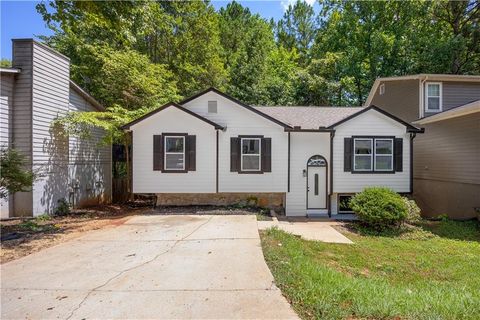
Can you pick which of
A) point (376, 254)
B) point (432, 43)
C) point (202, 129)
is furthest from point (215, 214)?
point (432, 43)

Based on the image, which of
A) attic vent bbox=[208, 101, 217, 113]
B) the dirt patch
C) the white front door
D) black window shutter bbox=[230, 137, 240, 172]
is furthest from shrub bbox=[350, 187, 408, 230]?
the dirt patch

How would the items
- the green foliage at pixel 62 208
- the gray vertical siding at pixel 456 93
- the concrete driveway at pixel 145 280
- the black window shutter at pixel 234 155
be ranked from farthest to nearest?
the gray vertical siding at pixel 456 93, the black window shutter at pixel 234 155, the green foliage at pixel 62 208, the concrete driveway at pixel 145 280

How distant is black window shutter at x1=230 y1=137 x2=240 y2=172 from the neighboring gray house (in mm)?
6477

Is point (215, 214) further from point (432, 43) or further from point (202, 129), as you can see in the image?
point (432, 43)

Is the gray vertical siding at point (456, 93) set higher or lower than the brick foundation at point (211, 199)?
higher

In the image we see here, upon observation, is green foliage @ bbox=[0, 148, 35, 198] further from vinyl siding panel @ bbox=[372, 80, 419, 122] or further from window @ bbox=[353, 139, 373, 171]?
vinyl siding panel @ bbox=[372, 80, 419, 122]

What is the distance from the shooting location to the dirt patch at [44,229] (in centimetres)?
644

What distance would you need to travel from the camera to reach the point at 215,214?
10.7 meters

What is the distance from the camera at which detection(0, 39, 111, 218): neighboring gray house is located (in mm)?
9359

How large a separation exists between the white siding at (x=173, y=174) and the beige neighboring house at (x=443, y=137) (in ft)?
31.2

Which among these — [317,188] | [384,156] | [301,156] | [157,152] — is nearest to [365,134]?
[384,156]

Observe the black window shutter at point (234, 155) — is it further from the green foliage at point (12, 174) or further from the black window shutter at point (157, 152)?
the green foliage at point (12, 174)

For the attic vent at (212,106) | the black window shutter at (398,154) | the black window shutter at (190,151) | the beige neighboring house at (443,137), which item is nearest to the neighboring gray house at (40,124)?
the black window shutter at (190,151)

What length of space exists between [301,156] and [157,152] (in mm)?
5891
